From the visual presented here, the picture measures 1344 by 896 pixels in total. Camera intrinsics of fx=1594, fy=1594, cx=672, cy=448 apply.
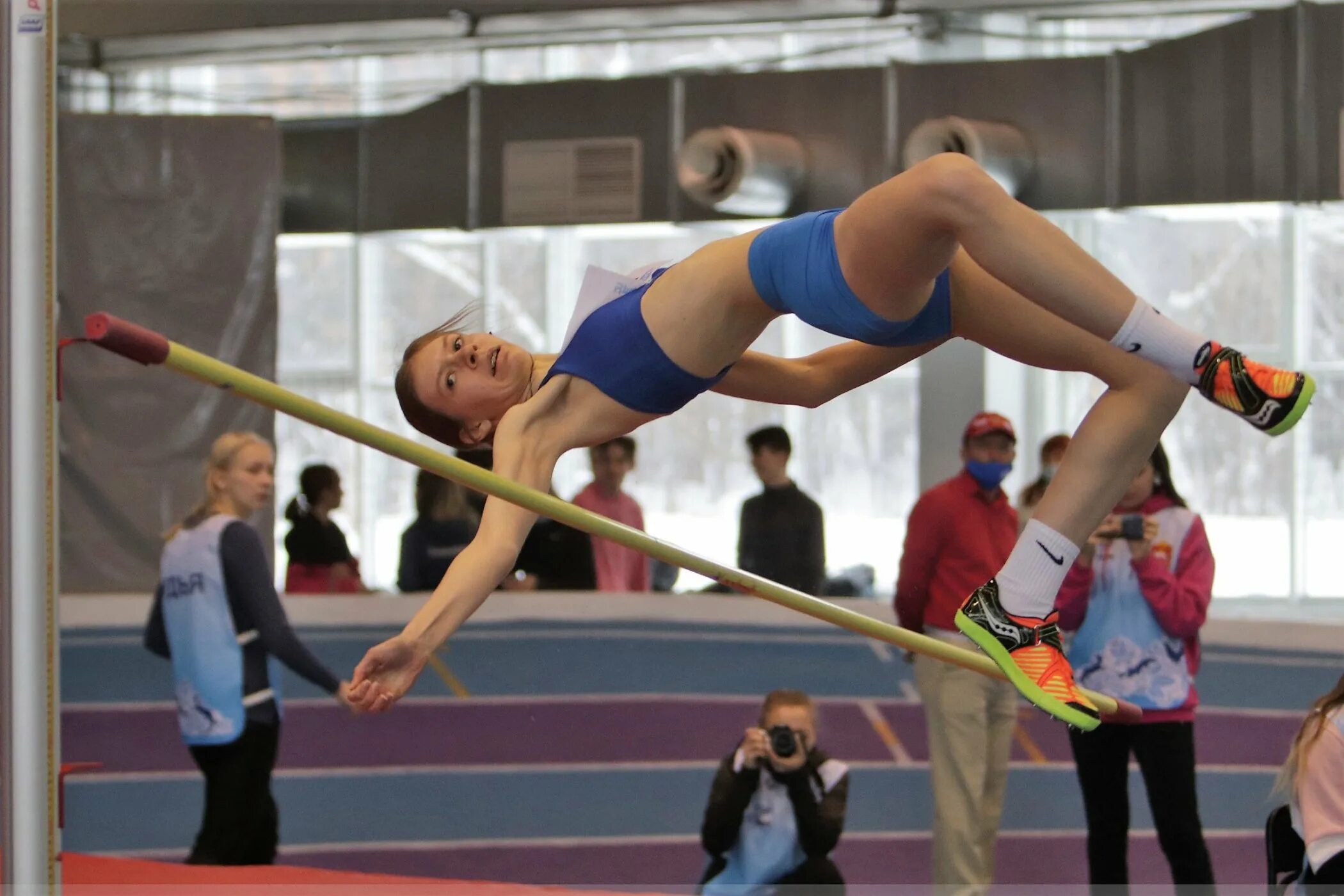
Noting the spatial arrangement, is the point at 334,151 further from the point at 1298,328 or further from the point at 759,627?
the point at 1298,328

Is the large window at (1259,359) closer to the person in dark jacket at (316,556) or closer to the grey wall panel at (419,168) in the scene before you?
the grey wall panel at (419,168)

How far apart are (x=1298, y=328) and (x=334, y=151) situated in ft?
11.4

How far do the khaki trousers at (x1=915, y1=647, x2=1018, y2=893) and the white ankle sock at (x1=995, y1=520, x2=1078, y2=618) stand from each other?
1253 mm

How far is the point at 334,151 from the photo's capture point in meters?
5.52

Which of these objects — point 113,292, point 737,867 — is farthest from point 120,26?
point 737,867

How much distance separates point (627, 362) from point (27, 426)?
0.78 meters

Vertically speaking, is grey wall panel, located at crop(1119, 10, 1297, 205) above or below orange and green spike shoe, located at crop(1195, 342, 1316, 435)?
above

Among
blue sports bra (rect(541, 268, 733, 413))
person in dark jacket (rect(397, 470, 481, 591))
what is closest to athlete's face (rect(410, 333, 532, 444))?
blue sports bra (rect(541, 268, 733, 413))

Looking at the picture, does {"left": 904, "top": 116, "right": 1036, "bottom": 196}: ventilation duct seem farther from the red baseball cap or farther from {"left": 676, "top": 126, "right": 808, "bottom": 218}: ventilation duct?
the red baseball cap

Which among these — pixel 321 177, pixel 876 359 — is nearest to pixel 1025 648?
pixel 876 359

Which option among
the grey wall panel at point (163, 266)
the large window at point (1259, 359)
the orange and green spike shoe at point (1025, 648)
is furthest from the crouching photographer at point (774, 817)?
the large window at point (1259, 359)

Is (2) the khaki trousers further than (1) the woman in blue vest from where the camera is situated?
Yes

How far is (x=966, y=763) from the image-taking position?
3.43 m

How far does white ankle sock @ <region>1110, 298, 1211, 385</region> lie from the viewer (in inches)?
71.8
